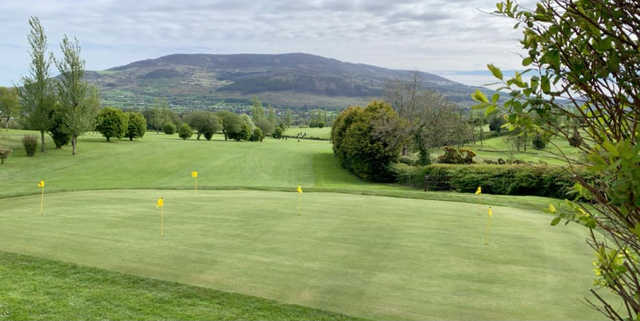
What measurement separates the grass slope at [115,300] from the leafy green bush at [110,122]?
3844 centimetres

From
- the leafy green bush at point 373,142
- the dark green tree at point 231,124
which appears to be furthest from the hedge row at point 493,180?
the dark green tree at point 231,124

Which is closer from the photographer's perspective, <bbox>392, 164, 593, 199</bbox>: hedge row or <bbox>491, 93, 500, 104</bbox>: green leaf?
<bbox>491, 93, 500, 104</bbox>: green leaf

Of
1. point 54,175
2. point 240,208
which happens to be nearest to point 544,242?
point 240,208

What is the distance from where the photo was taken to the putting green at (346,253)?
5.06 meters

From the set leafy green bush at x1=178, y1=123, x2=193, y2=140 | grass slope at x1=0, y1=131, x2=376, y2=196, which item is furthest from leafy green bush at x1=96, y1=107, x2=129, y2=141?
leafy green bush at x1=178, y1=123, x2=193, y2=140

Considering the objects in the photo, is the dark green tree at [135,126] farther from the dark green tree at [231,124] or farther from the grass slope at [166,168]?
the dark green tree at [231,124]

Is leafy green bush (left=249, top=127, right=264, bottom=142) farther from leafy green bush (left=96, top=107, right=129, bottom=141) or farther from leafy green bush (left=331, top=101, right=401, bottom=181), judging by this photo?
leafy green bush (left=331, top=101, right=401, bottom=181)

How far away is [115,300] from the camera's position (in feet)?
16.6

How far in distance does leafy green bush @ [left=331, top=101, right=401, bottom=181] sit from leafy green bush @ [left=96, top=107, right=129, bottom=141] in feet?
79.6

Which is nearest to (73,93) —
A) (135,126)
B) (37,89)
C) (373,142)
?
(37,89)

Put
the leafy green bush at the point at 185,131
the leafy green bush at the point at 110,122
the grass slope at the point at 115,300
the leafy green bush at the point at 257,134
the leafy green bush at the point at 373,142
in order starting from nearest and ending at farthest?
the grass slope at the point at 115,300, the leafy green bush at the point at 373,142, the leafy green bush at the point at 110,122, the leafy green bush at the point at 185,131, the leafy green bush at the point at 257,134

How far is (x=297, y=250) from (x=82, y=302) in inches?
118

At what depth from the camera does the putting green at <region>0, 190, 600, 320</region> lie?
199 inches

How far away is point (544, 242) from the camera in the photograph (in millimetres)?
7395
